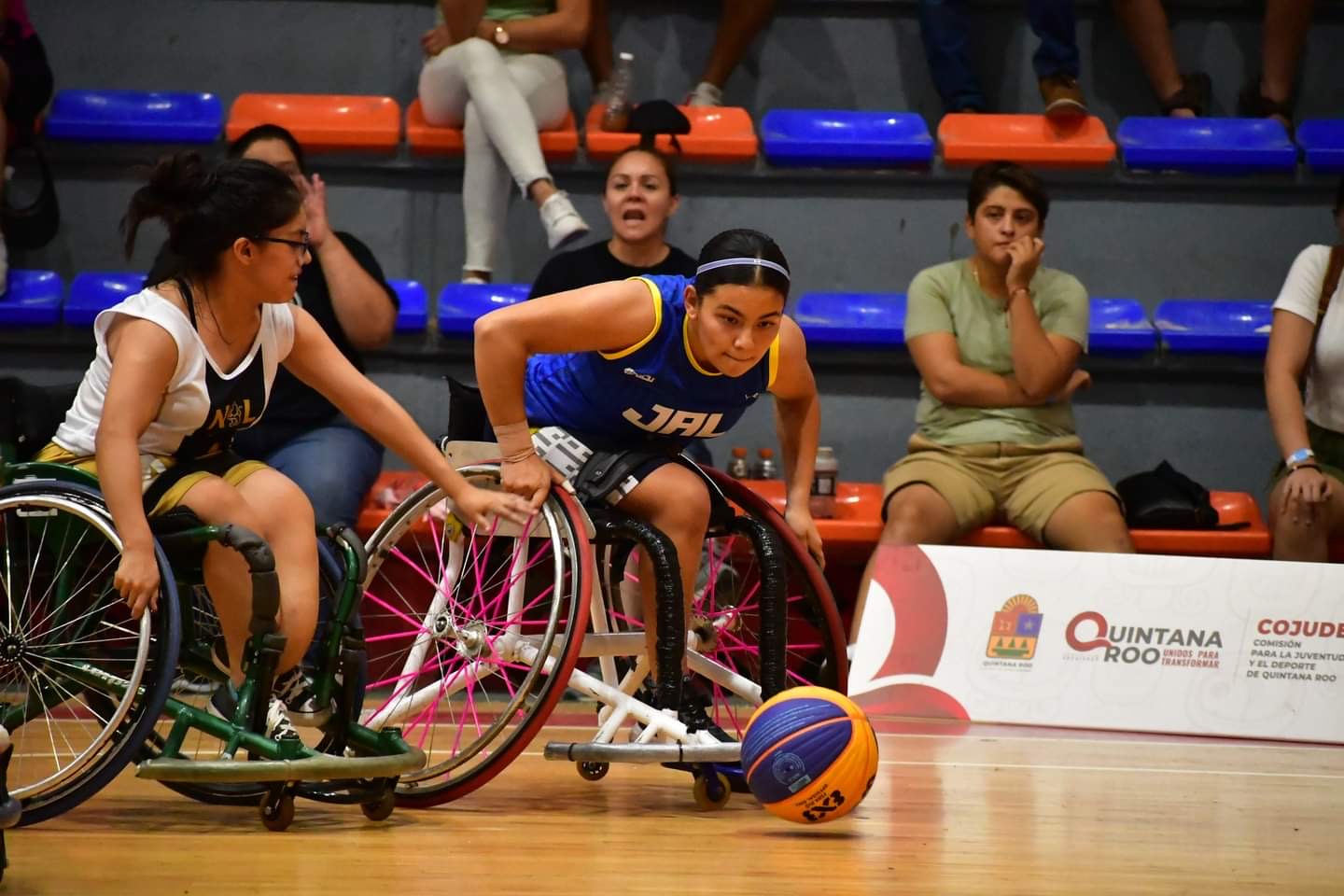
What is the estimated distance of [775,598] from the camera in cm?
272

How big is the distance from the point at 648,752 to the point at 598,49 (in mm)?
3341

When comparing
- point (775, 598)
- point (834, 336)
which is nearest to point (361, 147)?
point (834, 336)

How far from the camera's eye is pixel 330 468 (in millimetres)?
4035

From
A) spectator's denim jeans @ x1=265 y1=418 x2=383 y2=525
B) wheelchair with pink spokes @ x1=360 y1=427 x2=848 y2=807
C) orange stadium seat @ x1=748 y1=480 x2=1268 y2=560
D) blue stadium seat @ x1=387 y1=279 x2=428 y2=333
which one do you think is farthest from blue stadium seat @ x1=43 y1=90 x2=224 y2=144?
wheelchair with pink spokes @ x1=360 y1=427 x2=848 y2=807

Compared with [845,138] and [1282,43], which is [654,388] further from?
[1282,43]

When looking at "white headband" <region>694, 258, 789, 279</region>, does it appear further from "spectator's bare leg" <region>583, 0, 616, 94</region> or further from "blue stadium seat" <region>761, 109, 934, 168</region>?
"spectator's bare leg" <region>583, 0, 616, 94</region>

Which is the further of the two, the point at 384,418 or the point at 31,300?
the point at 31,300

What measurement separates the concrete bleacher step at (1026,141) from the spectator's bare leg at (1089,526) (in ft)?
4.52

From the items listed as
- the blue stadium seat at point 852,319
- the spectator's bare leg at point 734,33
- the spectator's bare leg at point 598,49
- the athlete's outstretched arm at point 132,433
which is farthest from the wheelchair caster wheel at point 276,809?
the spectator's bare leg at point 734,33

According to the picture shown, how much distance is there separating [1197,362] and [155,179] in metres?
3.56

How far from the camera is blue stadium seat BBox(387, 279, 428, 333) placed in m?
4.86

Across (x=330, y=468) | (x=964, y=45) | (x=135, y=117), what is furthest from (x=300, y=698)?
(x=964, y=45)

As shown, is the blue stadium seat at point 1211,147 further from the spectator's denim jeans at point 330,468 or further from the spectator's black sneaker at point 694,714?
the spectator's black sneaker at point 694,714

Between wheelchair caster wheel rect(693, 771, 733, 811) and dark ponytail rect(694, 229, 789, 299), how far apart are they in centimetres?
85
